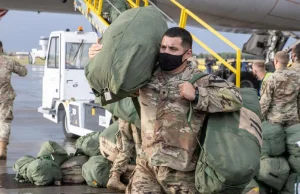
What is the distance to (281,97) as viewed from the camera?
7188 millimetres

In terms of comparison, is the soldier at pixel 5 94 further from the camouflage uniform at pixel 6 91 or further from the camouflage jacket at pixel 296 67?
the camouflage jacket at pixel 296 67

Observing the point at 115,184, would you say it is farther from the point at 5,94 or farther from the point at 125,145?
the point at 5,94

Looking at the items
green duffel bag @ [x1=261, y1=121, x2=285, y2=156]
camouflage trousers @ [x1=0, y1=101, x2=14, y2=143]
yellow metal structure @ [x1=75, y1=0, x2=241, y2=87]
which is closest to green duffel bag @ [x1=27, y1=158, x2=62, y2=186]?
yellow metal structure @ [x1=75, y1=0, x2=241, y2=87]

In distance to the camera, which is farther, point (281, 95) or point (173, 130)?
point (281, 95)

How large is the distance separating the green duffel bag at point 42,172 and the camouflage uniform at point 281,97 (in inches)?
92.7

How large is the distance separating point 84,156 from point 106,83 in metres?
3.48

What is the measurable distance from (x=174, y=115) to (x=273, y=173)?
2.76m

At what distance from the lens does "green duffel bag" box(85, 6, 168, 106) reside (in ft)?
13.2

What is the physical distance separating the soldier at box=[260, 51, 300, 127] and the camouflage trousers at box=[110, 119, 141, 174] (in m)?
1.55

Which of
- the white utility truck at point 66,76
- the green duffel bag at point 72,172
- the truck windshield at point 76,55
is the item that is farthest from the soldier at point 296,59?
the truck windshield at point 76,55

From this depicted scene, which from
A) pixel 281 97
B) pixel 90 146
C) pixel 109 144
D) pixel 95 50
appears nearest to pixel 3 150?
pixel 90 146

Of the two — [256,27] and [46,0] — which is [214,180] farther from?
[256,27]

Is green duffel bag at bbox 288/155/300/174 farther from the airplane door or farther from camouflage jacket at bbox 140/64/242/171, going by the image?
the airplane door

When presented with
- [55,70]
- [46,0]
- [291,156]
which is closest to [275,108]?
[291,156]
